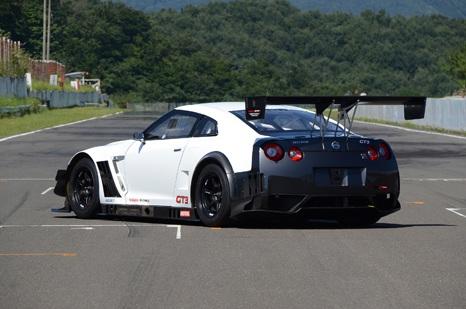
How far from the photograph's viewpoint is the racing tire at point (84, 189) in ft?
48.4

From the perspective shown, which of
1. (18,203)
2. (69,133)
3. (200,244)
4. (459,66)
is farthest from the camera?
(459,66)

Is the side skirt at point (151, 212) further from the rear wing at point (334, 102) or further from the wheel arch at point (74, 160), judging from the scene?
the rear wing at point (334, 102)

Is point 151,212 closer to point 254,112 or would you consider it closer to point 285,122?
point 285,122

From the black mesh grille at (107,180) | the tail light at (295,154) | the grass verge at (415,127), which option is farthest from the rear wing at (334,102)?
the grass verge at (415,127)

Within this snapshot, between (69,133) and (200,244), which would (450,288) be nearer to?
(200,244)

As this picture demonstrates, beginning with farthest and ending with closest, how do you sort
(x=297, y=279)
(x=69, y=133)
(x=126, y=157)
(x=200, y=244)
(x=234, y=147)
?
(x=69, y=133)
(x=126, y=157)
(x=234, y=147)
(x=200, y=244)
(x=297, y=279)

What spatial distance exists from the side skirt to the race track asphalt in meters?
0.11

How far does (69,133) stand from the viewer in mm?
44812

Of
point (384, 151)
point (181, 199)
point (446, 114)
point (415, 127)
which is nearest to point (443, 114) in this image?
point (446, 114)

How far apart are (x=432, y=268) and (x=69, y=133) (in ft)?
115

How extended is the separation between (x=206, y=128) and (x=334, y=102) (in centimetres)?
154

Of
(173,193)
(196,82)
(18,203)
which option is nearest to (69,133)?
(18,203)

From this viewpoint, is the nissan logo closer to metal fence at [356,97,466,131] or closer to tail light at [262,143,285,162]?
tail light at [262,143,285,162]

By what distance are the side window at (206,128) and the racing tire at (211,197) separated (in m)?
0.55
